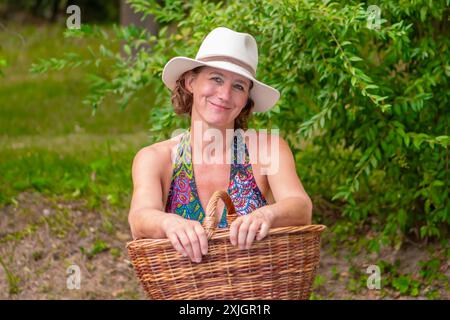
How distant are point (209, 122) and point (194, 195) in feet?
0.89

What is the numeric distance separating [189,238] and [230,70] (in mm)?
702

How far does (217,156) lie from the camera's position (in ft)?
11.4

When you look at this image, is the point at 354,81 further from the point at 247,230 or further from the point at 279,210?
the point at 247,230

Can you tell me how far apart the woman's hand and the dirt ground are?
265cm

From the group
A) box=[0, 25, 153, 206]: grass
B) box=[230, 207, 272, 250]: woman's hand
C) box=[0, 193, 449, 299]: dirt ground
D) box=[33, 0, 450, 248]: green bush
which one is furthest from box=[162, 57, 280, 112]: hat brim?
box=[0, 25, 153, 206]: grass

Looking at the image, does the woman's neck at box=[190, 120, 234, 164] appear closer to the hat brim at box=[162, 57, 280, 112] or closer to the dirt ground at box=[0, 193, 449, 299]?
the hat brim at box=[162, 57, 280, 112]

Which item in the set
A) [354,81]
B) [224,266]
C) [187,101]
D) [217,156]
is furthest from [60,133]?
[224,266]

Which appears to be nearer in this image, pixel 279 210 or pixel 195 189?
pixel 279 210

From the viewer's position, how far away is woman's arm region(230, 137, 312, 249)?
285cm

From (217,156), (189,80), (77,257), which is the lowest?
(77,257)

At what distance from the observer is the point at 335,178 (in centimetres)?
574

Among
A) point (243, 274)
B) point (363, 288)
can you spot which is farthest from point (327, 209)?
point (243, 274)

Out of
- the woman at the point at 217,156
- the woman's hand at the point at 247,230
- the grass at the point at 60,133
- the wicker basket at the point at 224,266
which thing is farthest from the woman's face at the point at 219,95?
the grass at the point at 60,133

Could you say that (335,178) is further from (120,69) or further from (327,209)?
(120,69)
